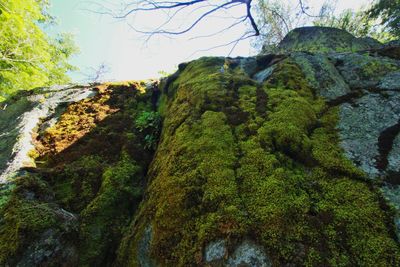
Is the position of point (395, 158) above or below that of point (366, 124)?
below

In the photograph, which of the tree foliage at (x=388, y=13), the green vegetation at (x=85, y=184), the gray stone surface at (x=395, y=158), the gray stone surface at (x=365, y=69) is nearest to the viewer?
the gray stone surface at (x=395, y=158)

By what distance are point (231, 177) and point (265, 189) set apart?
1.45 ft

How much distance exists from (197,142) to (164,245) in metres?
1.47

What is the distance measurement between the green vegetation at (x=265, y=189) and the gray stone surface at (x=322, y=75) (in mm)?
233

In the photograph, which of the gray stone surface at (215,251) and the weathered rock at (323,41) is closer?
the gray stone surface at (215,251)

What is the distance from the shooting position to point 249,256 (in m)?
2.21

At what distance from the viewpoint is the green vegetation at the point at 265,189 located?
221 centimetres

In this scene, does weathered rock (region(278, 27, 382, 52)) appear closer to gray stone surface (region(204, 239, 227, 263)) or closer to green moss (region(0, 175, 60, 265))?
gray stone surface (region(204, 239, 227, 263))

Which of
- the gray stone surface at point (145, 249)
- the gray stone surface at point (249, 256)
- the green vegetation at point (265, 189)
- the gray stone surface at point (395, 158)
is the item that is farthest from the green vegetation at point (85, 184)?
the gray stone surface at point (395, 158)

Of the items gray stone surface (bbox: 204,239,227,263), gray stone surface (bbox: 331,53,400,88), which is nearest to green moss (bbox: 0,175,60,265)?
gray stone surface (bbox: 204,239,227,263)

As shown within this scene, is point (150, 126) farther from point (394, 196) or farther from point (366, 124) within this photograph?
point (394, 196)

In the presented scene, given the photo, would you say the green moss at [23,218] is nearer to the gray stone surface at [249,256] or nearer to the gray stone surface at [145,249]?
the gray stone surface at [145,249]

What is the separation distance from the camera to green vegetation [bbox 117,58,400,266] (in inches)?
87.0

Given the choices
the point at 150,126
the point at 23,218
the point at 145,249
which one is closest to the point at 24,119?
the point at 150,126
